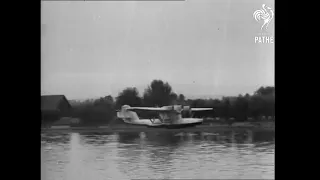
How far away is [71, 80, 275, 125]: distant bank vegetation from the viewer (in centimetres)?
239

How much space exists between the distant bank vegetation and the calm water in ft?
0.45

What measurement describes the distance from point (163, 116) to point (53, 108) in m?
0.75

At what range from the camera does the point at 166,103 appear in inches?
94.8

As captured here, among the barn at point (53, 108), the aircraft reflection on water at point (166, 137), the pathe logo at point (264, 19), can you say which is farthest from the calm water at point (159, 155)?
the pathe logo at point (264, 19)

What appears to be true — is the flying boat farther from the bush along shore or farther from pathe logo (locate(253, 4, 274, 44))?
pathe logo (locate(253, 4, 274, 44))

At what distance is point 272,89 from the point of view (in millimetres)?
2355

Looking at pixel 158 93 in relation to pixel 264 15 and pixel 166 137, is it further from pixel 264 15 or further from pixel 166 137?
pixel 264 15

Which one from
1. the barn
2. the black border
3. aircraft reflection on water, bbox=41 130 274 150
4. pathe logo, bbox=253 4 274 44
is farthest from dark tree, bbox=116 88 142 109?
pathe logo, bbox=253 4 274 44

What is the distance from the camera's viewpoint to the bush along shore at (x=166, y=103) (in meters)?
2.39

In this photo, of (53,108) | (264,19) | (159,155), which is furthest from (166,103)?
(264,19)
